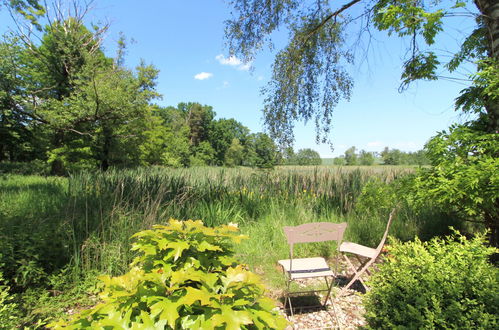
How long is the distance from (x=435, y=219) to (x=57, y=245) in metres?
5.87

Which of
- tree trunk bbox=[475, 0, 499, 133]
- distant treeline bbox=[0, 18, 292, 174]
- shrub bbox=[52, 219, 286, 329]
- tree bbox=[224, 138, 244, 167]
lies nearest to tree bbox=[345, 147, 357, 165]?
tree bbox=[224, 138, 244, 167]

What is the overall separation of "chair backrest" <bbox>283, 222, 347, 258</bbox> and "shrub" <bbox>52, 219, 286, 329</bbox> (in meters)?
1.18

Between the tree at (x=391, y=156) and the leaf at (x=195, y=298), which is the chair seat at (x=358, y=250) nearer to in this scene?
the leaf at (x=195, y=298)

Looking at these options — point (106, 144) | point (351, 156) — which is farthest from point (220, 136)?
point (106, 144)

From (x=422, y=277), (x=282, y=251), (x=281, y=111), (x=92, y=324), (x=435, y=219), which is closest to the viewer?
(x=92, y=324)

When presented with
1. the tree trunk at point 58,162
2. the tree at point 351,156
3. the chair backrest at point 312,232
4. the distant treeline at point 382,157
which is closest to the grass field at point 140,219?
the chair backrest at point 312,232

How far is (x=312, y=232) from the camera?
2.59 m

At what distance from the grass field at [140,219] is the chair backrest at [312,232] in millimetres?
939

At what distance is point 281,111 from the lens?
5.76 meters

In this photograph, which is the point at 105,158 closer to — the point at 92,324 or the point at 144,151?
the point at 144,151

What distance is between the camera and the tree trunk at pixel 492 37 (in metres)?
3.07

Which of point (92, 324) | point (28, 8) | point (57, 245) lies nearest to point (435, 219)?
point (92, 324)

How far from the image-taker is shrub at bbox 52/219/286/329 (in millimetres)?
987

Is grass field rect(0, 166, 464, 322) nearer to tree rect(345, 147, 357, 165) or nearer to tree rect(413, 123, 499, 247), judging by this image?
tree rect(413, 123, 499, 247)
